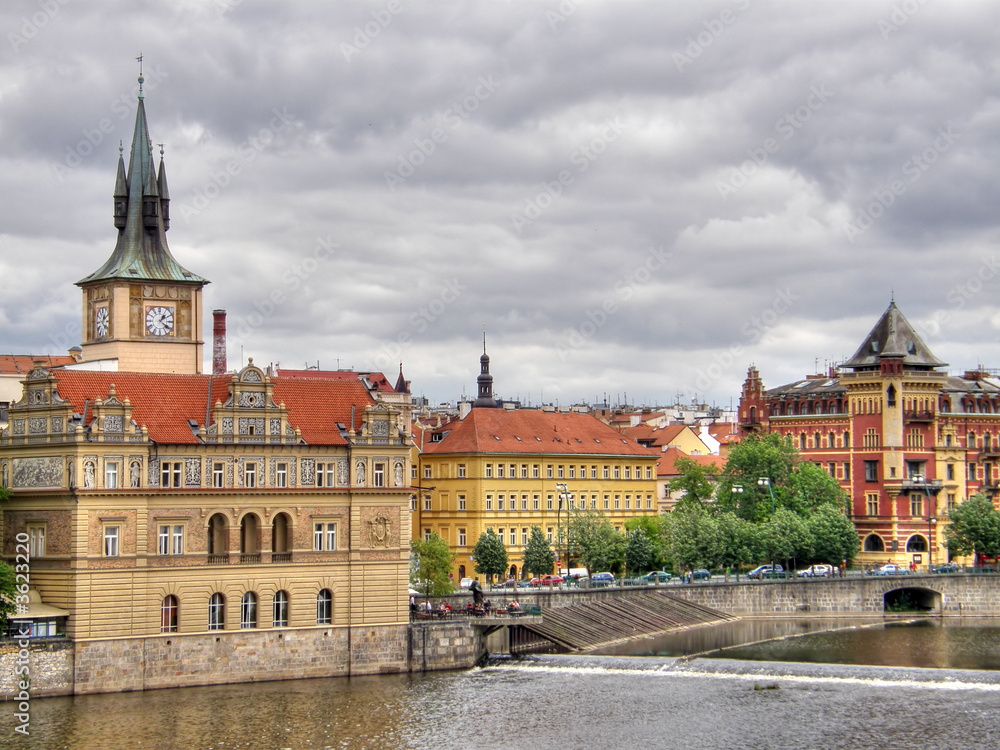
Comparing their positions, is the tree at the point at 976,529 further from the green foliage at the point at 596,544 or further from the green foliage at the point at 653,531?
the green foliage at the point at 596,544

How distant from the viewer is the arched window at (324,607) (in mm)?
92938

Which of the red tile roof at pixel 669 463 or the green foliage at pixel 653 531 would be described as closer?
the green foliage at pixel 653 531

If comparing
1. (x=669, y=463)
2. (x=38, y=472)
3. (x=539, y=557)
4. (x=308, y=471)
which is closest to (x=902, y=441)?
(x=669, y=463)

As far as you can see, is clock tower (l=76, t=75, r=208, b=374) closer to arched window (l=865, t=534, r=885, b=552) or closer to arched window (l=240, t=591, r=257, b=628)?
arched window (l=240, t=591, r=257, b=628)

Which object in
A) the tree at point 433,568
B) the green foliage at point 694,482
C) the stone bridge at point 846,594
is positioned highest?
the green foliage at point 694,482

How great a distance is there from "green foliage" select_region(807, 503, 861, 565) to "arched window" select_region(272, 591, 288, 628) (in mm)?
60696

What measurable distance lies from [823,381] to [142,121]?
85858mm

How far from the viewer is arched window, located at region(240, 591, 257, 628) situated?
3565 inches

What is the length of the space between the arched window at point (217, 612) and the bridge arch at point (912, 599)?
6389 cm

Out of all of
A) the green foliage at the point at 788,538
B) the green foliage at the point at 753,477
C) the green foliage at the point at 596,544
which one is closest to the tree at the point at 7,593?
the green foliage at the point at 596,544

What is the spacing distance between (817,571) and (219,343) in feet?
173

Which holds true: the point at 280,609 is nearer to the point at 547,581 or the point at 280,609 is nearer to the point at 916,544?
the point at 547,581

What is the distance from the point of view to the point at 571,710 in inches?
3243

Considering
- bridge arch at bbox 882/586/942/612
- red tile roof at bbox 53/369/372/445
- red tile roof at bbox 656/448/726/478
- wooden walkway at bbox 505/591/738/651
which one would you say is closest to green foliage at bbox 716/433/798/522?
bridge arch at bbox 882/586/942/612
